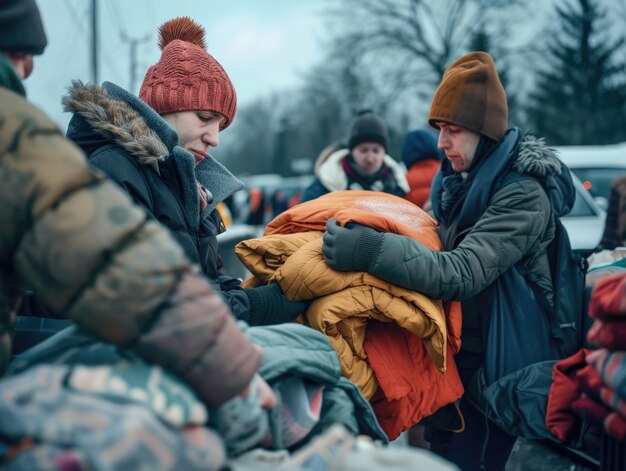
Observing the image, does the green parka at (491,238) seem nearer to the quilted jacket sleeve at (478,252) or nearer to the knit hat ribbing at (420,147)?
the quilted jacket sleeve at (478,252)

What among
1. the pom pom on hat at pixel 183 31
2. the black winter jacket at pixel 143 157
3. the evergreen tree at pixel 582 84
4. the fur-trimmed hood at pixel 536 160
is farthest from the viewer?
the evergreen tree at pixel 582 84

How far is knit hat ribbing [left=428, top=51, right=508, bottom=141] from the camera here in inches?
103

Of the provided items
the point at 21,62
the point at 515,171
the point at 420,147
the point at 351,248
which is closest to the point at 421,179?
the point at 420,147

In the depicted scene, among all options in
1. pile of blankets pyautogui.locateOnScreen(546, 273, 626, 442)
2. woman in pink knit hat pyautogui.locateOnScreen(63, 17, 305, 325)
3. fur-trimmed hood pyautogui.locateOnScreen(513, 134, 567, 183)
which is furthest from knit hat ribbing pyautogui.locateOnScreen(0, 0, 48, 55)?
fur-trimmed hood pyautogui.locateOnScreen(513, 134, 567, 183)

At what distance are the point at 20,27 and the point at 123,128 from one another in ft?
2.18

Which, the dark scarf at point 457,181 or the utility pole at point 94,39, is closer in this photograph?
the dark scarf at point 457,181

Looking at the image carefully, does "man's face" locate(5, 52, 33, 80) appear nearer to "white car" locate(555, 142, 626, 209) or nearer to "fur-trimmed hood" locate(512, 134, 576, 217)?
"fur-trimmed hood" locate(512, 134, 576, 217)

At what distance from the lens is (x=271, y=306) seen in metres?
2.39

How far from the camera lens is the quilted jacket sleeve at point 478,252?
2.31 m

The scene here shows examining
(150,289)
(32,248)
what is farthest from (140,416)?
(32,248)

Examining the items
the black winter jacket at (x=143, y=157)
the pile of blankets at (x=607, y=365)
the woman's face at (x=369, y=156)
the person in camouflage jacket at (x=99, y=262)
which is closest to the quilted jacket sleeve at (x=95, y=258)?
the person in camouflage jacket at (x=99, y=262)

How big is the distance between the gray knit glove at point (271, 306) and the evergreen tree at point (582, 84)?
1278 inches

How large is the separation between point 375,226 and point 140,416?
1421mm

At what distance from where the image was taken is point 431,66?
2775 centimetres
